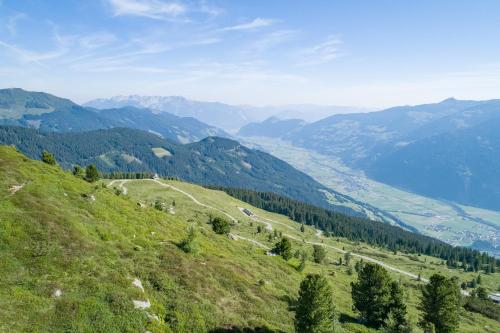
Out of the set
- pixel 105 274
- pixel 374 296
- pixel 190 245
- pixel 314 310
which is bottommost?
pixel 374 296

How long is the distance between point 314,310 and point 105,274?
27359 mm

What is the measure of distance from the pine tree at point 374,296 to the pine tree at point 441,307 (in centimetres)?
666

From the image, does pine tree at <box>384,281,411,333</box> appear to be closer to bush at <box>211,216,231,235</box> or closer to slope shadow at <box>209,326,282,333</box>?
slope shadow at <box>209,326,282,333</box>

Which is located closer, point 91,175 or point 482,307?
point 91,175

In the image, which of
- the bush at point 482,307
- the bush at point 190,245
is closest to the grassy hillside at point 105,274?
the bush at point 190,245

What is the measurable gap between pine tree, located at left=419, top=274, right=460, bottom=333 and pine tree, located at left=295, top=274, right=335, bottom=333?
81.3 ft

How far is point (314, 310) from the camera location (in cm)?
4769

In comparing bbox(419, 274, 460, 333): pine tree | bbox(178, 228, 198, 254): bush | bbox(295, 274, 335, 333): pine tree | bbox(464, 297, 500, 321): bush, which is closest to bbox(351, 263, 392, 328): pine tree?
bbox(419, 274, 460, 333): pine tree

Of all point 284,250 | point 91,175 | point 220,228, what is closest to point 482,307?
point 284,250

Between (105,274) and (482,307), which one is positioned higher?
(105,274)

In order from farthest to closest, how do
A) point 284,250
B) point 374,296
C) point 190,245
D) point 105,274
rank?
point 284,250 < point 374,296 < point 190,245 < point 105,274

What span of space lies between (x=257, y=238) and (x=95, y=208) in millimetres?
97438

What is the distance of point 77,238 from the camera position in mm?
49156

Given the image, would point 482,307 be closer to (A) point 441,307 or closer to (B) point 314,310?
(A) point 441,307
